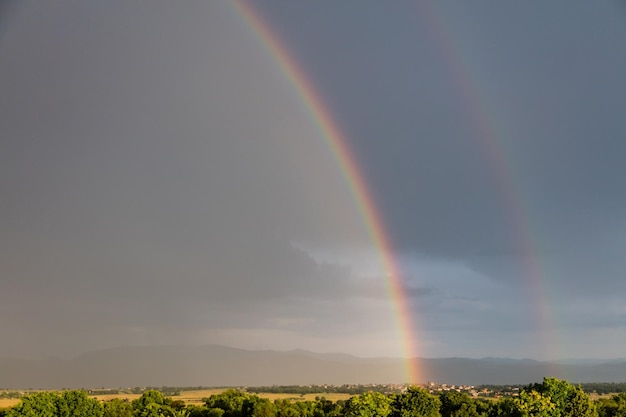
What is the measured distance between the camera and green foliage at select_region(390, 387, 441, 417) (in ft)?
282

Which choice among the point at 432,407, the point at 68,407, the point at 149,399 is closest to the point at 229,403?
the point at 149,399

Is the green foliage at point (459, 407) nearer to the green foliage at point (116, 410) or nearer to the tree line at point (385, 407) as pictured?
the tree line at point (385, 407)

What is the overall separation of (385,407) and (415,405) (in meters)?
8.39

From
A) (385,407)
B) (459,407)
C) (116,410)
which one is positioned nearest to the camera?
(385,407)

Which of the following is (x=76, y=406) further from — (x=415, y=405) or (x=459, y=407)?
(x=459, y=407)

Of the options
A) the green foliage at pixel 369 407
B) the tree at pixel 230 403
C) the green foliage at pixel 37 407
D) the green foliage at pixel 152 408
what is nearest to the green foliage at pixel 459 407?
the green foliage at pixel 369 407

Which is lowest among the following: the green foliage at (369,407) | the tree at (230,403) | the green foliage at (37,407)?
the tree at (230,403)

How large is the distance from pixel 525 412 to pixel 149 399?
71.1 meters

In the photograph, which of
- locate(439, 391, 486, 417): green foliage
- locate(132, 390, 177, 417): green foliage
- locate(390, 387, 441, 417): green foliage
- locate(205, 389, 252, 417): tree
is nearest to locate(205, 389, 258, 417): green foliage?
locate(205, 389, 252, 417): tree

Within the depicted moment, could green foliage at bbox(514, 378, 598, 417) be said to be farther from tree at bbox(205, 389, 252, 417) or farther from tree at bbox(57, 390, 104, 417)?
tree at bbox(57, 390, 104, 417)

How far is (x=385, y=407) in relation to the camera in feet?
265

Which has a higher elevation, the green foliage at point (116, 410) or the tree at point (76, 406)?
the tree at point (76, 406)

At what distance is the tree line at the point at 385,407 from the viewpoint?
79.1 metres

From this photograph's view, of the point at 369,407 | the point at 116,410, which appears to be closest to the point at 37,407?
the point at 116,410
